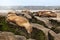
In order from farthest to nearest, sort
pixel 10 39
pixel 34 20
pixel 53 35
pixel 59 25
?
pixel 34 20 < pixel 59 25 < pixel 53 35 < pixel 10 39

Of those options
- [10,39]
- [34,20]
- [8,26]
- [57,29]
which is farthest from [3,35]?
[34,20]

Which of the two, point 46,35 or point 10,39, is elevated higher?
point 10,39

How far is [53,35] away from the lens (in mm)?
4746

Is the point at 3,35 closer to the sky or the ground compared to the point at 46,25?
closer to the sky

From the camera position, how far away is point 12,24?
516cm

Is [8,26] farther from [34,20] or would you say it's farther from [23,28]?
[34,20]

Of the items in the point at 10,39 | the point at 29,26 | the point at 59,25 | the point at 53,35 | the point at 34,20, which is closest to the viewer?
the point at 10,39

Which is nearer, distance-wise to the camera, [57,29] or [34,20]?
[57,29]

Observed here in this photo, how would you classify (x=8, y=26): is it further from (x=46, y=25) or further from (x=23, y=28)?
(x=46, y=25)

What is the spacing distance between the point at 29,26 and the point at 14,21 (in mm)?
468

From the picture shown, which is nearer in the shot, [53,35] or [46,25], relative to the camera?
[53,35]

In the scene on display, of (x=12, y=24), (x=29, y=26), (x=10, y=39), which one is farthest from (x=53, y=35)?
(x=10, y=39)

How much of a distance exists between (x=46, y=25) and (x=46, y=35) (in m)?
0.73

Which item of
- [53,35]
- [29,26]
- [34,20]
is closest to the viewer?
[53,35]
